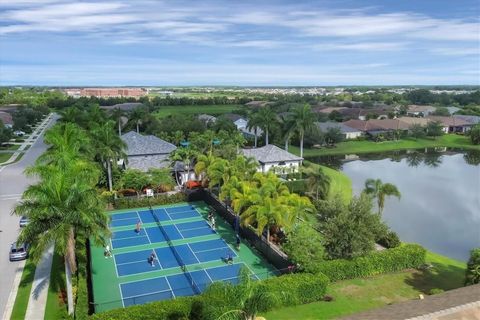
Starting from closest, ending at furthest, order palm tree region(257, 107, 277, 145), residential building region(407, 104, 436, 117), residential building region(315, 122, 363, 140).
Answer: palm tree region(257, 107, 277, 145), residential building region(315, 122, 363, 140), residential building region(407, 104, 436, 117)

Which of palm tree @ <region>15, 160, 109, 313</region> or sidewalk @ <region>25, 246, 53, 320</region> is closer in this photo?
palm tree @ <region>15, 160, 109, 313</region>

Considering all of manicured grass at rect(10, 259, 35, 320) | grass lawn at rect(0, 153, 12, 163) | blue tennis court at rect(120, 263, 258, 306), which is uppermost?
grass lawn at rect(0, 153, 12, 163)

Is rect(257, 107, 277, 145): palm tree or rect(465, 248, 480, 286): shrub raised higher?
rect(257, 107, 277, 145): palm tree

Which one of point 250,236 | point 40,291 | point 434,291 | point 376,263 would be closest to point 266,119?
point 250,236

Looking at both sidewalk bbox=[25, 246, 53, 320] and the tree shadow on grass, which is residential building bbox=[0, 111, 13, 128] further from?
the tree shadow on grass

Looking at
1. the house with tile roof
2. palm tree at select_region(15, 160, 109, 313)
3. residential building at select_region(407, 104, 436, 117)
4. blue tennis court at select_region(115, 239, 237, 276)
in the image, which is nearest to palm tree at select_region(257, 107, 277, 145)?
the house with tile roof

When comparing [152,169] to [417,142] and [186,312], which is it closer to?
[186,312]

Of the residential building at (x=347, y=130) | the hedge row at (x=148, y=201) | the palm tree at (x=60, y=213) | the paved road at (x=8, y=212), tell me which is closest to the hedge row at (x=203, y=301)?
the palm tree at (x=60, y=213)
